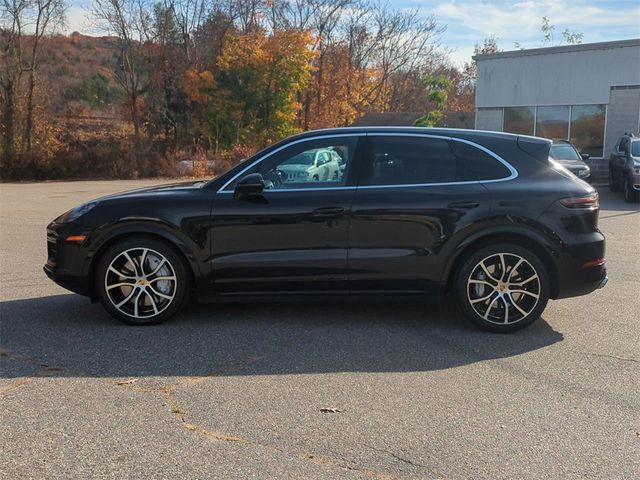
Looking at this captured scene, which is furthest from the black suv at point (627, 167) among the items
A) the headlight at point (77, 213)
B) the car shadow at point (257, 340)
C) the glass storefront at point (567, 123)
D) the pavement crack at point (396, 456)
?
the pavement crack at point (396, 456)

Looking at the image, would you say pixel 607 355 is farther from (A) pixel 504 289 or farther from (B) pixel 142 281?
(B) pixel 142 281

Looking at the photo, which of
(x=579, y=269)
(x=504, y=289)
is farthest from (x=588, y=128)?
(x=504, y=289)

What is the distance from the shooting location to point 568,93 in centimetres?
2398

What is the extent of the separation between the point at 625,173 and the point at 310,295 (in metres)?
14.6

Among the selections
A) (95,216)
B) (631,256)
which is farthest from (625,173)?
(95,216)

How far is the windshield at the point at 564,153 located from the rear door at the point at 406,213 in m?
13.7

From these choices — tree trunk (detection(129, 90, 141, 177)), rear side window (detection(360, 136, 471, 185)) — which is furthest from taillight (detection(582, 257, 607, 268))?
tree trunk (detection(129, 90, 141, 177))

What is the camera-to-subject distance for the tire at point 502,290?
5383 mm

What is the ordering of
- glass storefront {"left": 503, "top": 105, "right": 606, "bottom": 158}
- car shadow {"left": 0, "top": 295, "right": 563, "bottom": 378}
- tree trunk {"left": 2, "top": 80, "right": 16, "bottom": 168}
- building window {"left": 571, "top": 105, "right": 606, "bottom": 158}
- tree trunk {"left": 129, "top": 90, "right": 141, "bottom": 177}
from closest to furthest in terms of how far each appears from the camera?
car shadow {"left": 0, "top": 295, "right": 563, "bottom": 378}, building window {"left": 571, "top": 105, "right": 606, "bottom": 158}, glass storefront {"left": 503, "top": 105, "right": 606, "bottom": 158}, tree trunk {"left": 2, "top": 80, "right": 16, "bottom": 168}, tree trunk {"left": 129, "top": 90, "right": 141, "bottom": 177}

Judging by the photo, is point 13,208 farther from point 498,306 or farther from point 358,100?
point 358,100

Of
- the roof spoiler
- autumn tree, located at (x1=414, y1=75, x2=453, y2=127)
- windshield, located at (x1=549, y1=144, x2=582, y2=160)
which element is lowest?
the roof spoiler

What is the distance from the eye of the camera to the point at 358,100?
45.0 meters

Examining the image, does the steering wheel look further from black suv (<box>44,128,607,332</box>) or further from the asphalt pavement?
the asphalt pavement

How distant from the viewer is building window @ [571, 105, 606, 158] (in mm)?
23578
